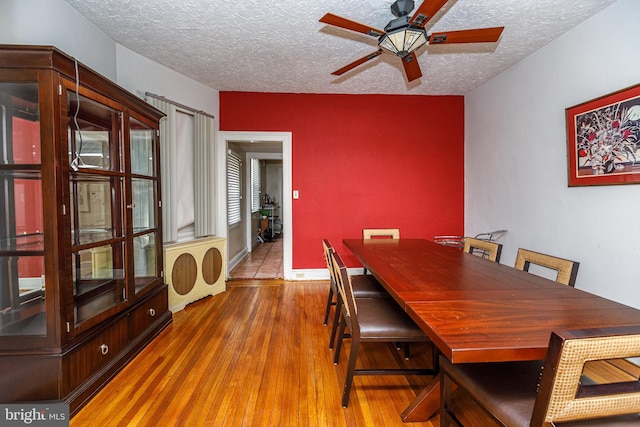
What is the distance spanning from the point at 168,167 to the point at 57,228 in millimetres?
1635

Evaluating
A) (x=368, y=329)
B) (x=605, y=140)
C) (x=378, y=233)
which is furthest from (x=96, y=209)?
(x=605, y=140)

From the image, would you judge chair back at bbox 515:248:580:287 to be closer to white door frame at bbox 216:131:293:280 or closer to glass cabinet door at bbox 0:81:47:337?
white door frame at bbox 216:131:293:280

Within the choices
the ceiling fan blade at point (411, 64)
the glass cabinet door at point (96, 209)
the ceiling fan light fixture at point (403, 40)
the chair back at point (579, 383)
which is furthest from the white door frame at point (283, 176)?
the chair back at point (579, 383)

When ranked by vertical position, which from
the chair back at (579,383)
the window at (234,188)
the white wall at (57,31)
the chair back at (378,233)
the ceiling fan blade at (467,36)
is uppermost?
the white wall at (57,31)

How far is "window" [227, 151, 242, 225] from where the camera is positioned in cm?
461

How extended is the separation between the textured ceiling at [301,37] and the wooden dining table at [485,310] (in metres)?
1.96

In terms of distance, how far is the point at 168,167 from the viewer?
3.03 metres

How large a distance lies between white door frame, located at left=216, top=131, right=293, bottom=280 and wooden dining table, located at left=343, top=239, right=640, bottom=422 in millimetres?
2179

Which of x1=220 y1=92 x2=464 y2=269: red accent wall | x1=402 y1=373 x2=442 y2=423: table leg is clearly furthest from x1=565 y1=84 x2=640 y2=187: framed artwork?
x1=402 y1=373 x2=442 y2=423: table leg

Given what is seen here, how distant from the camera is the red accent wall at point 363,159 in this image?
3.94 m

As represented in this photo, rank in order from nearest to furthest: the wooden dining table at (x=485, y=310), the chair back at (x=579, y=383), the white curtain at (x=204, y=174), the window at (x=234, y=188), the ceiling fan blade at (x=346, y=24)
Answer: the chair back at (x=579, y=383) < the wooden dining table at (x=485, y=310) < the ceiling fan blade at (x=346, y=24) < the white curtain at (x=204, y=174) < the window at (x=234, y=188)

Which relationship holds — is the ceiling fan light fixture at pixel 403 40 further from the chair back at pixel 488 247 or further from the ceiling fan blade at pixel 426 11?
the chair back at pixel 488 247

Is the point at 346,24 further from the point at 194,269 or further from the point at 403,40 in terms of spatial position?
the point at 194,269

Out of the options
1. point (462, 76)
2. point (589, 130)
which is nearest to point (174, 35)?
point (462, 76)
